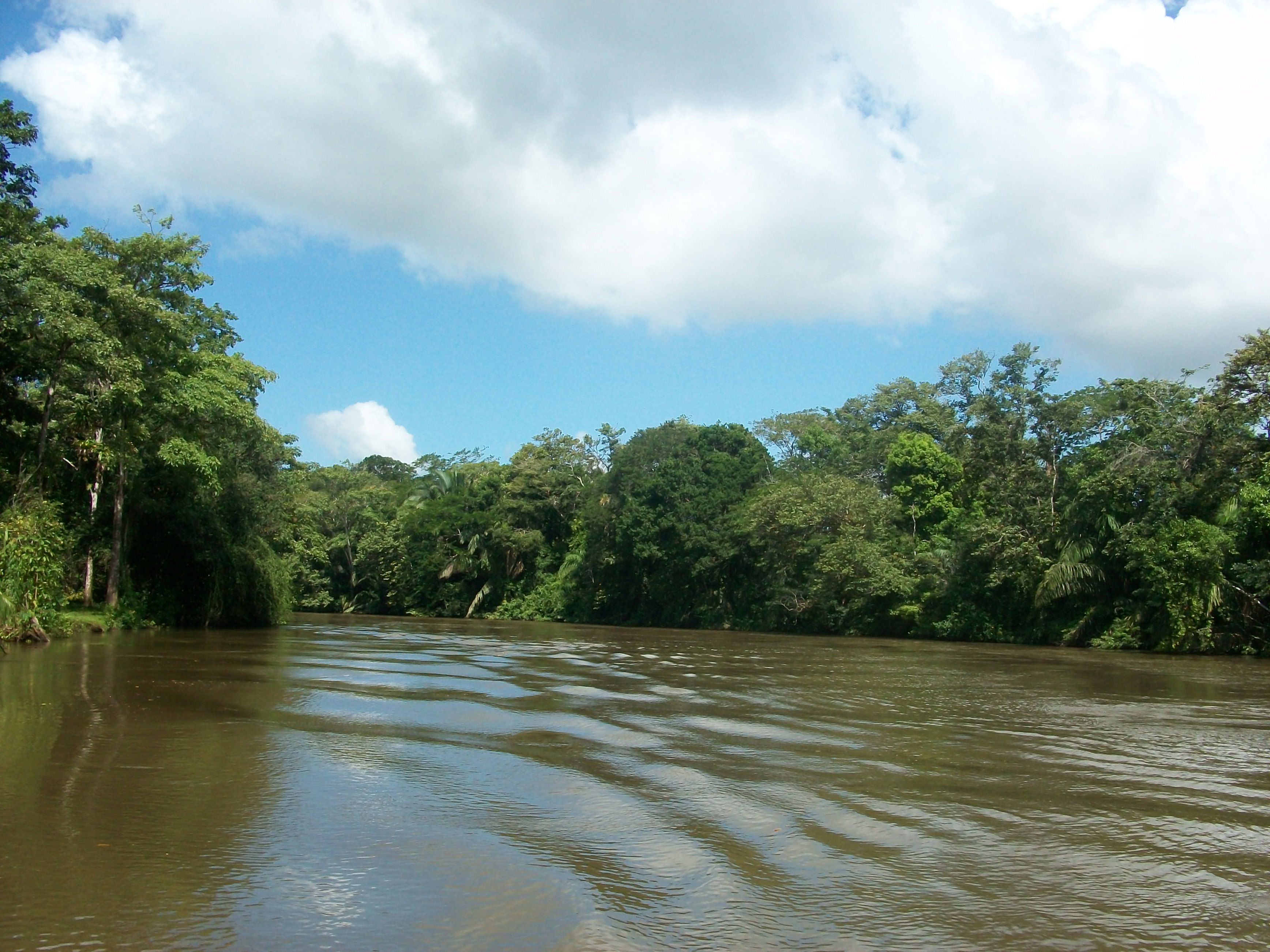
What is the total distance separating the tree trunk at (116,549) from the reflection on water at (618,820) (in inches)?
570

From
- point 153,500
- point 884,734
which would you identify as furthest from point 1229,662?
point 153,500

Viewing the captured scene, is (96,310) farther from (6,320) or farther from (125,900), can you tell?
(125,900)

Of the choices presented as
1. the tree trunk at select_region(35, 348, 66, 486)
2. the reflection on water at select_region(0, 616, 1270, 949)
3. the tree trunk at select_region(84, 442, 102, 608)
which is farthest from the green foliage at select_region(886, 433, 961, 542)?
the tree trunk at select_region(35, 348, 66, 486)

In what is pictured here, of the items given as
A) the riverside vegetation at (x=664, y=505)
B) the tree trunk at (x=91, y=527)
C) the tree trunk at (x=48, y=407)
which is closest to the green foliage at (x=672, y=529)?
the riverside vegetation at (x=664, y=505)

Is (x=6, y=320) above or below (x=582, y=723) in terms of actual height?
above

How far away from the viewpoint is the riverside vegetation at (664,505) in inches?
819

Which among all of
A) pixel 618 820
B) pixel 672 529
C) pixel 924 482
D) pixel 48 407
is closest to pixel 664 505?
pixel 672 529

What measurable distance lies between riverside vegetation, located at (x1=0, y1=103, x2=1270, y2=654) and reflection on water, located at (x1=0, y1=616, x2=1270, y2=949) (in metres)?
11.8

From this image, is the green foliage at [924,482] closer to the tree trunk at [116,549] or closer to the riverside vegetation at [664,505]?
the riverside vegetation at [664,505]

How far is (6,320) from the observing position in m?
18.1

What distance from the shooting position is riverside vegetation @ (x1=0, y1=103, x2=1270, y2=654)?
2081cm

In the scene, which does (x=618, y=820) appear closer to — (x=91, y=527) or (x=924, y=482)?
(x=91, y=527)

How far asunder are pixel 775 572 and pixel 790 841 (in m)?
36.2

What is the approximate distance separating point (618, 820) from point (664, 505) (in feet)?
131
